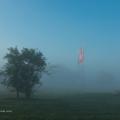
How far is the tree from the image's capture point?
98312 mm

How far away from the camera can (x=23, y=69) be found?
9862 cm

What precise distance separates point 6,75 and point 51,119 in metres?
63.2

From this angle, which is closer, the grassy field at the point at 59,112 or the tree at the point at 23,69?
the grassy field at the point at 59,112

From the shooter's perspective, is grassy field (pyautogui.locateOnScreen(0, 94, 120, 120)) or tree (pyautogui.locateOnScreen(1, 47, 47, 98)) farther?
tree (pyautogui.locateOnScreen(1, 47, 47, 98))

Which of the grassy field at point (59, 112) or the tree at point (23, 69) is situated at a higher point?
the tree at point (23, 69)

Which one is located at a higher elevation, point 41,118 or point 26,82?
point 26,82

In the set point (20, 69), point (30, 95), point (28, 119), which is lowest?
point (28, 119)

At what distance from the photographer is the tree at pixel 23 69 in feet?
323

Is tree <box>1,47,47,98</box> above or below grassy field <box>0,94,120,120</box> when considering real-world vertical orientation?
above

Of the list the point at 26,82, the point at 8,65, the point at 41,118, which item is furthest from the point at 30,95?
the point at 41,118

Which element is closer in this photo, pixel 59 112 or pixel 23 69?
pixel 59 112

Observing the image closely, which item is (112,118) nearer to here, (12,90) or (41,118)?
(41,118)

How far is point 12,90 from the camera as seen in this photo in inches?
4023

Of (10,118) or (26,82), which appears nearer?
(10,118)
